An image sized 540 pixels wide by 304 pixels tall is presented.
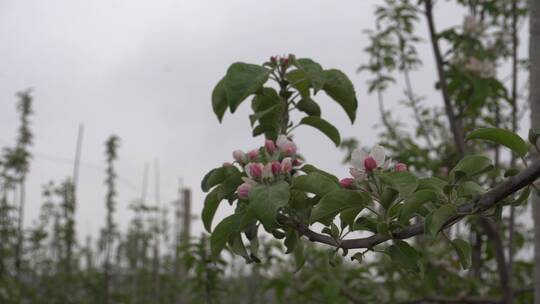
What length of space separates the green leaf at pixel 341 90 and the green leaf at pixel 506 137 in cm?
42

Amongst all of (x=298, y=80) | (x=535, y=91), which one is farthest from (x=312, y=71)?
(x=535, y=91)

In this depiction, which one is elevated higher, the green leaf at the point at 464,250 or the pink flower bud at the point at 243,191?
the pink flower bud at the point at 243,191

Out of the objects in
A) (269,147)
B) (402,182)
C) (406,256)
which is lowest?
(406,256)

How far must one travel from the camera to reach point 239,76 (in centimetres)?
105

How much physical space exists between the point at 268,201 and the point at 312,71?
1.31 ft

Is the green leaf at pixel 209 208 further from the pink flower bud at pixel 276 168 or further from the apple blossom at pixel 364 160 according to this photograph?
the apple blossom at pixel 364 160

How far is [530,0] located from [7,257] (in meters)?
6.72

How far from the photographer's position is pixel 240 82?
41.1 inches

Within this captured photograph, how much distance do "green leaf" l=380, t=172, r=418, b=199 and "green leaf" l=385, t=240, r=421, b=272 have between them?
3.9 inches

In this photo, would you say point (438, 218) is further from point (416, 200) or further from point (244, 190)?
point (244, 190)

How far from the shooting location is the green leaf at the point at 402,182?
83 cm

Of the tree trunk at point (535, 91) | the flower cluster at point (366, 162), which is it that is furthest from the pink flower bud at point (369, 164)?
the tree trunk at point (535, 91)

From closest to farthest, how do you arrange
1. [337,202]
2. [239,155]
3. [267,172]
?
[337,202]
[267,172]
[239,155]

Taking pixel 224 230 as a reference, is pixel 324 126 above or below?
above
